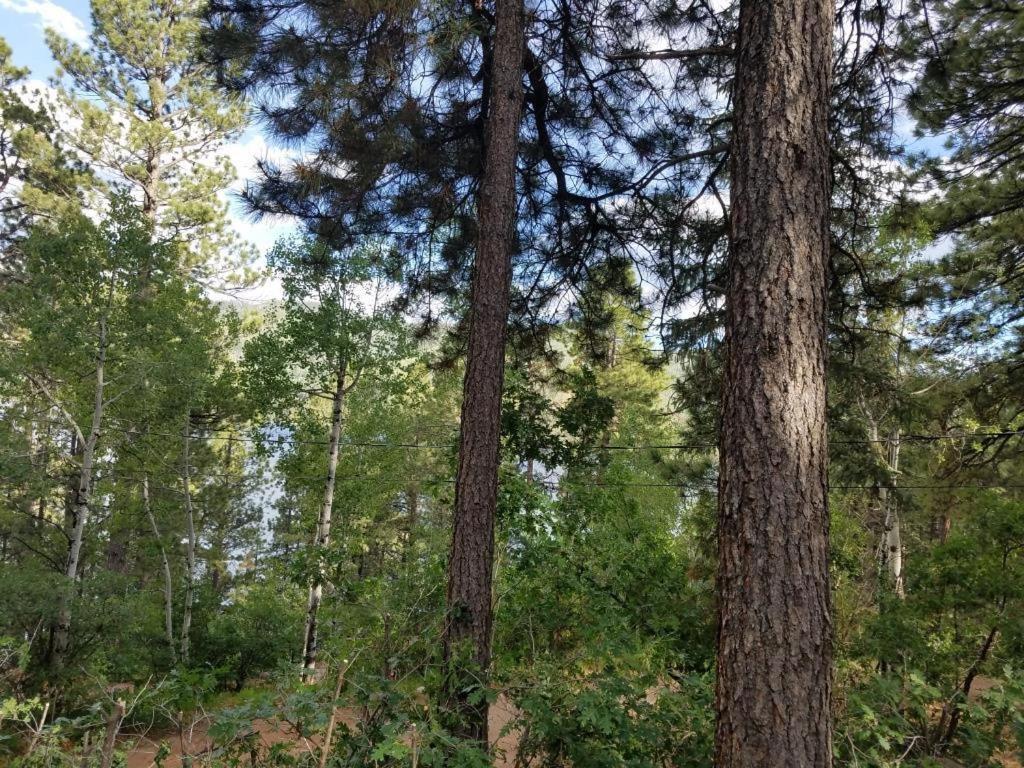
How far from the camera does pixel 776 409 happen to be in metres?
1.90

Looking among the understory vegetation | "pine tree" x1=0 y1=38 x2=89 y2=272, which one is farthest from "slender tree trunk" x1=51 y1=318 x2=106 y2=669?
"pine tree" x1=0 y1=38 x2=89 y2=272

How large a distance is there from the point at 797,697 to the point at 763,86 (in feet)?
6.62

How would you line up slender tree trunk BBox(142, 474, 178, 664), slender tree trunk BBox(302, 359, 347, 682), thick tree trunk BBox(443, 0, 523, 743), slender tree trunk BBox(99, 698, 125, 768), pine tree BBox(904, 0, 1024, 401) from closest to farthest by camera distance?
slender tree trunk BBox(99, 698, 125, 768)
thick tree trunk BBox(443, 0, 523, 743)
pine tree BBox(904, 0, 1024, 401)
slender tree trunk BBox(302, 359, 347, 682)
slender tree trunk BBox(142, 474, 178, 664)

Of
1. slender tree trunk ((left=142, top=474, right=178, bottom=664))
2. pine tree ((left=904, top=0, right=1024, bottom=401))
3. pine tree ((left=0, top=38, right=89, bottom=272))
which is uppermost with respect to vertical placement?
pine tree ((left=0, top=38, right=89, bottom=272))

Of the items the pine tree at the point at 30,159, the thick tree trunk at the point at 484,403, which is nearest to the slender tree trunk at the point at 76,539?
the pine tree at the point at 30,159

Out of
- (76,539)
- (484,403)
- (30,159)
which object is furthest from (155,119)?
(484,403)

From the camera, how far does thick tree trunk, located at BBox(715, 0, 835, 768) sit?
174cm

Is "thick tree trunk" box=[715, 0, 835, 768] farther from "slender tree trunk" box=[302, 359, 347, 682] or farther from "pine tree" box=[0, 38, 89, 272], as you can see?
"pine tree" box=[0, 38, 89, 272]

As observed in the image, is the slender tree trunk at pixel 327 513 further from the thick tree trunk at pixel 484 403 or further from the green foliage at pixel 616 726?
the green foliage at pixel 616 726

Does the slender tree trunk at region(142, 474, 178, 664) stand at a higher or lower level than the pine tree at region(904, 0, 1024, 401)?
lower

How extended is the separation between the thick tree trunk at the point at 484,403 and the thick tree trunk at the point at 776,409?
1427mm

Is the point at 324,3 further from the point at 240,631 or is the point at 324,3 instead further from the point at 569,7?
Answer: the point at 240,631

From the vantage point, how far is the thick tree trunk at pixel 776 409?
174 centimetres

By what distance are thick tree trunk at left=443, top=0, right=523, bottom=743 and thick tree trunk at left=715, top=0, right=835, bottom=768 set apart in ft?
4.68
